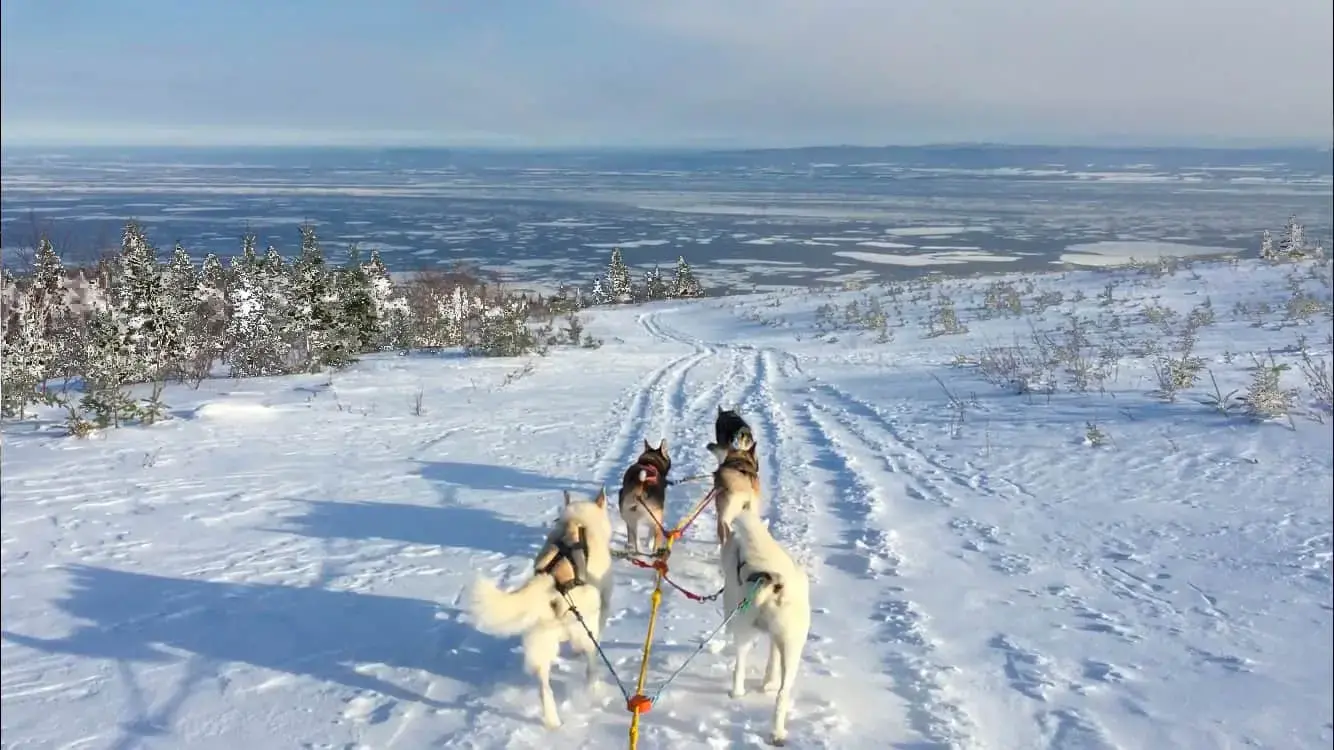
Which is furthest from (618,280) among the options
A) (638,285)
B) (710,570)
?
(710,570)

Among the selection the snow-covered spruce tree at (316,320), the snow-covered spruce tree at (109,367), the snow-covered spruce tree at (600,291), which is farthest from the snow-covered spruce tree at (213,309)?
the snow-covered spruce tree at (600,291)

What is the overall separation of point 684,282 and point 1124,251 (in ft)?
20.4

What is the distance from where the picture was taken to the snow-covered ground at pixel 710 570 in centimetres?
388

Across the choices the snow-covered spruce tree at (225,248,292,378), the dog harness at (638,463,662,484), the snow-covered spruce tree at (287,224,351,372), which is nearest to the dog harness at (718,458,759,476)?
the dog harness at (638,463,662,484)

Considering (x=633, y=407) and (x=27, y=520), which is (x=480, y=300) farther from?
(x=27, y=520)

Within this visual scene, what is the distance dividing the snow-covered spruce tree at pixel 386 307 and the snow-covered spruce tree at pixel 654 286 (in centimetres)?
378

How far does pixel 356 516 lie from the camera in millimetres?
6977

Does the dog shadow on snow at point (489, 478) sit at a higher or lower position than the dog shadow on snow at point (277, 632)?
lower

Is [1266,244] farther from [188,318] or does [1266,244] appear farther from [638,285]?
[188,318]

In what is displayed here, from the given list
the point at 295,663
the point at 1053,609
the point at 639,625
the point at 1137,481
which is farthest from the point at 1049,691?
the point at 295,663

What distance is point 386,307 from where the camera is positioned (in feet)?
55.1

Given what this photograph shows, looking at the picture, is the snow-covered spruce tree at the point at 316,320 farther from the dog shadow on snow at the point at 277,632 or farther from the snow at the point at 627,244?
the dog shadow on snow at the point at 277,632

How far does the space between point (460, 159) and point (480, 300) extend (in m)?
2.65

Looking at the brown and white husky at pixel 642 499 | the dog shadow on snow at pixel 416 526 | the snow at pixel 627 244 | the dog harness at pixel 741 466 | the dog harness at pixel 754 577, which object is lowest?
the dog shadow on snow at pixel 416 526
